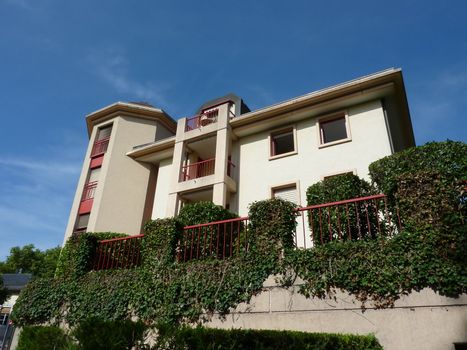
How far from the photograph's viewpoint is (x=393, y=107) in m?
13.9

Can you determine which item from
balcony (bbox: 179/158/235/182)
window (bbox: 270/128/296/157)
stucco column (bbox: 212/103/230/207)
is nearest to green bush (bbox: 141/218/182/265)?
stucco column (bbox: 212/103/230/207)

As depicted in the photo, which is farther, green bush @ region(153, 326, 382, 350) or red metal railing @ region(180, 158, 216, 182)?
red metal railing @ region(180, 158, 216, 182)

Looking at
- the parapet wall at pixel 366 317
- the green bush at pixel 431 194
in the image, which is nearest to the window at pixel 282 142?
the green bush at pixel 431 194

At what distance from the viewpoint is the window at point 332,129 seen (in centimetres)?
1429

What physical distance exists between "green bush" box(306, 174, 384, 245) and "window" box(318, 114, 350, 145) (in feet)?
17.7

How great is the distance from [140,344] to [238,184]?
11.7 m

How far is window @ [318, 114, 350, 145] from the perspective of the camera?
46.9 feet

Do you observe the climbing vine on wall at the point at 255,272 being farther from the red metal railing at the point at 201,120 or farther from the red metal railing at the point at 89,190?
the red metal railing at the point at 89,190

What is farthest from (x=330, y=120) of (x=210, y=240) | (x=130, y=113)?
(x=130, y=113)

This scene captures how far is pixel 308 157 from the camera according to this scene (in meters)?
14.1

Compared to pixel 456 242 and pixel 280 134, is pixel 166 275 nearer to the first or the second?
pixel 456 242

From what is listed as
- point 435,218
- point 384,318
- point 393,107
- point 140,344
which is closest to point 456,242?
point 435,218

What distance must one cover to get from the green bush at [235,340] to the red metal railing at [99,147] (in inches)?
712

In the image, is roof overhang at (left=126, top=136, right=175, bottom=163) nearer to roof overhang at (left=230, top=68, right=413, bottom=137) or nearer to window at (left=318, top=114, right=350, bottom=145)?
roof overhang at (left=230, top=68, right=413, bottom=137)
